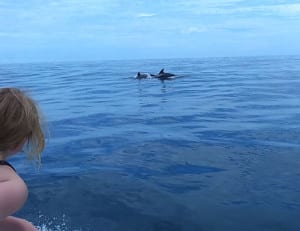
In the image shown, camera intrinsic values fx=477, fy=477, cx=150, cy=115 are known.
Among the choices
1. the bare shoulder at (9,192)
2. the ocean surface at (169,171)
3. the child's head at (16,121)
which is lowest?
the ocean surface at (169,171)

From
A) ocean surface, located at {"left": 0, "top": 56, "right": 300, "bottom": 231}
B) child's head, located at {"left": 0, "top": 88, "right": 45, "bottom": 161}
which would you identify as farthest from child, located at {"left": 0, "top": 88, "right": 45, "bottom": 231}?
ocean surface, located at {"left": 0, "top": 56, "right": 300, "bottom": 231}

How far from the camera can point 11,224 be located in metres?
3.32

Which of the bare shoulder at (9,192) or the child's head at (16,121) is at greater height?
the child's head at (16,121)

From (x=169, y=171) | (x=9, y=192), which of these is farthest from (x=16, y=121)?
(x=169, y=171)

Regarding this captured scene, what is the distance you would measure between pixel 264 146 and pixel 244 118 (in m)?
3.29

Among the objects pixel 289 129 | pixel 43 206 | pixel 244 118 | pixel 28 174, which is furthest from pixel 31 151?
pixel 244 118

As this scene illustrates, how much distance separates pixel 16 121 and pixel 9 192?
1.26ft

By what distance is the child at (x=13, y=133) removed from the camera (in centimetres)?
258

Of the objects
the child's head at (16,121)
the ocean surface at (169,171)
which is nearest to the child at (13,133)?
the child's head at (16,121)

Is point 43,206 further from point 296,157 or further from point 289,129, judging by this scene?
point 289,129

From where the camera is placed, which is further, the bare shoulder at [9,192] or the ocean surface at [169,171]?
the ocean surface at [169,171]

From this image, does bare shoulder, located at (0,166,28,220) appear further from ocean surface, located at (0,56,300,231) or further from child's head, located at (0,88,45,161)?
ocean surface, located at (0,56,300,231)

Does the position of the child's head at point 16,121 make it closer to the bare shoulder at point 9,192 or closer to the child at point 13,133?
the child at point 13,133

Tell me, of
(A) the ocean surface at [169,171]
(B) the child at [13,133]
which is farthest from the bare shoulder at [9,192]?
(A) the ocean surface at [169,171]
